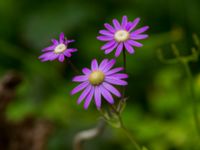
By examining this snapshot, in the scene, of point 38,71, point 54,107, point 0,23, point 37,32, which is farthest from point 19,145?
point 0,23

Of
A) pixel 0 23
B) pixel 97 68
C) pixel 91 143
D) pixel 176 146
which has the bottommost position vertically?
pixel 176 146

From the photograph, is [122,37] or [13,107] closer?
[122,37]

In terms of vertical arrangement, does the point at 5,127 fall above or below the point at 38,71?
below

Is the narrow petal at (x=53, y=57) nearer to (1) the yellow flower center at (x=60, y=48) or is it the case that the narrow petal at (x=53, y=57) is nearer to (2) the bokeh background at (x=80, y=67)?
(1) the yellow flower center at (x=60, y=48)

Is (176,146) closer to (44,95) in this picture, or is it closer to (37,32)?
(44,95)

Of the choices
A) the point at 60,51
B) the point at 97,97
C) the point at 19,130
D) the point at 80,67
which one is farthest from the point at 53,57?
the point at 80,67

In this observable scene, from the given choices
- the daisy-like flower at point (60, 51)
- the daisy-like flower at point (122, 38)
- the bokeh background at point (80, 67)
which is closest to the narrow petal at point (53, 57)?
the daisy-like flower at point (60, 51)

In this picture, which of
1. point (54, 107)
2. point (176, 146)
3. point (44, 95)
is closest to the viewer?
point (176, 146)

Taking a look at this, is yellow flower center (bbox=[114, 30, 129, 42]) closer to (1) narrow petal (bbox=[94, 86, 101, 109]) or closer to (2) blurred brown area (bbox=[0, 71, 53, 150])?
(1) narrow petal (bbox=[94, 86, 101, 109])
